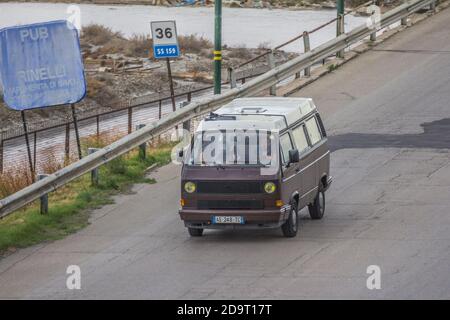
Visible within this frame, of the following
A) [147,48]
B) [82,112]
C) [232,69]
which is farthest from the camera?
[147,48]

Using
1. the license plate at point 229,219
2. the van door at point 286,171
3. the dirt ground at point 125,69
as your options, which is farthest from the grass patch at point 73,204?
the dirt ground at point 125,69

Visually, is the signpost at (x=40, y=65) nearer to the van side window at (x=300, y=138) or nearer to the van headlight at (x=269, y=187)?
the van side window at (x=300, y=138)

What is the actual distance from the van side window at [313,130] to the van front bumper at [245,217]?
2.29m

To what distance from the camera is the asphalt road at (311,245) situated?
1584cm

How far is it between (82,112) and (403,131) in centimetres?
1767

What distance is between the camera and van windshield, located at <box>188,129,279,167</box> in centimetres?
1848

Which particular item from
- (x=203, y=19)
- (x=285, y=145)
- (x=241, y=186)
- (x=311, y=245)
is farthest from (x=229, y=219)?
(x=203, y=19)

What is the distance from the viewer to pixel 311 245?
711 inches

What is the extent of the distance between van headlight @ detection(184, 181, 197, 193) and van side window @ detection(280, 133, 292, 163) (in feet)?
5.13

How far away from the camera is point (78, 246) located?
18.9 metres

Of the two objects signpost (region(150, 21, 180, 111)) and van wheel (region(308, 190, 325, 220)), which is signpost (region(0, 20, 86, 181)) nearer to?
signpost (region(150, 21, 180, 111))
